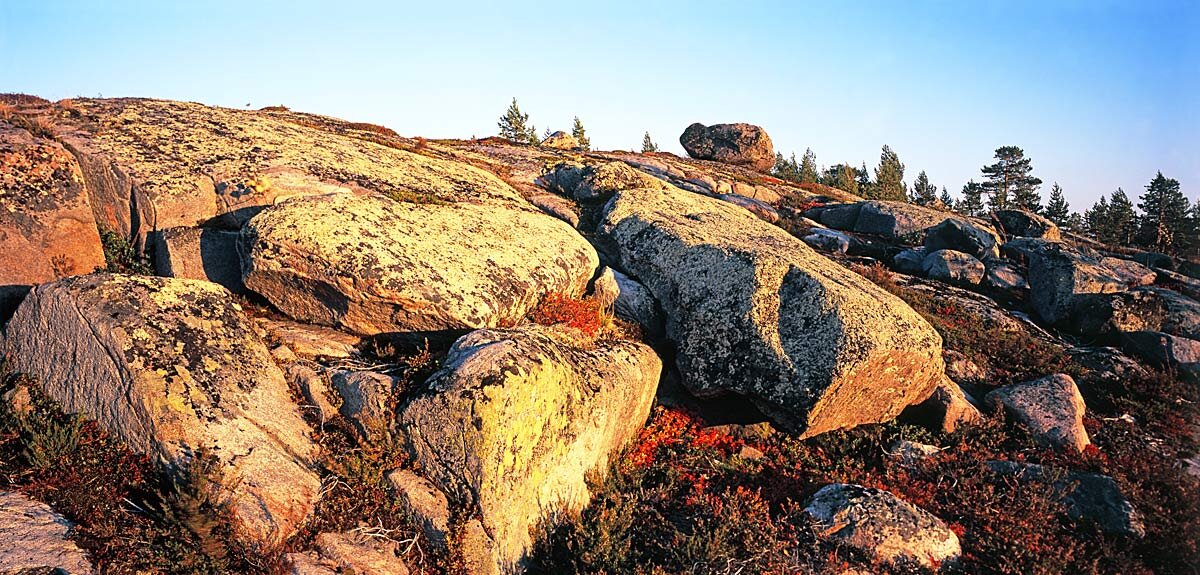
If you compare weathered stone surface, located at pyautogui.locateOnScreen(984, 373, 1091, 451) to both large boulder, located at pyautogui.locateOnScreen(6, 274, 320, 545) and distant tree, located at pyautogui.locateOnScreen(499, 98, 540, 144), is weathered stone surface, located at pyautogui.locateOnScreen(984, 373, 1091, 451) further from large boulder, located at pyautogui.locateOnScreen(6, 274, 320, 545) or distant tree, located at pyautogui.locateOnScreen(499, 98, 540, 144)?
distant tree, located at pyautogui.locateOnScreen(499, 98, 540, 144)

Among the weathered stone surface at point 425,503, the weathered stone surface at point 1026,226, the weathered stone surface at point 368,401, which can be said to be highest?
the weathered stone surface at point 1026,226

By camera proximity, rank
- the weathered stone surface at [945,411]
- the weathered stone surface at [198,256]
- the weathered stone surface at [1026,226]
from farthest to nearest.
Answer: the weathered stone surface at [1026,226] < the weathered stone surface at [945,411] < the weathered stone surface at [198,256]

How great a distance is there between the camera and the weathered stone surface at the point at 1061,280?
19797 millimetres

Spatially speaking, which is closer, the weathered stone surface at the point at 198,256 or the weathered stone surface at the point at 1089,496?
the weathered stone surface at the point at 1089,496

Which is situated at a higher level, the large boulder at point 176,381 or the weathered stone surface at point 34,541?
the large boulder at point 176,381

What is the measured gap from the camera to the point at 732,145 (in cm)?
5281

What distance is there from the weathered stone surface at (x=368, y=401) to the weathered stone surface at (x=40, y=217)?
6.07 metres

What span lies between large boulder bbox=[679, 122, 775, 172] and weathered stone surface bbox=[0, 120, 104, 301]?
4761 centimetres

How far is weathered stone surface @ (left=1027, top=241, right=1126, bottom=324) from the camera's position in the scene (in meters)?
19.8

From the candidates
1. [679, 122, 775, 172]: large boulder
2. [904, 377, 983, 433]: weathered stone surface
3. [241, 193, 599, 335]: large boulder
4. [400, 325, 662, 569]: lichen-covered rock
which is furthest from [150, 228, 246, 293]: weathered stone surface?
[679, 122, 775, 172]: large boulder

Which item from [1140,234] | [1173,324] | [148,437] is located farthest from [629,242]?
[1140,234]

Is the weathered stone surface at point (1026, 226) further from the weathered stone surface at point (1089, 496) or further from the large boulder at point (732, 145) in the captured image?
the weathered stone surface at point (1089, 496)

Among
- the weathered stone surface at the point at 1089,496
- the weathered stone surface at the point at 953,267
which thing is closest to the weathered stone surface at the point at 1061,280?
the weathered stone surface at the point at 953,267

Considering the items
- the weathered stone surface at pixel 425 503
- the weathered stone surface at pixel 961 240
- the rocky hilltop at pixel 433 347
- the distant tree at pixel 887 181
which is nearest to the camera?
the rocky hilltop at pixel 433 347
